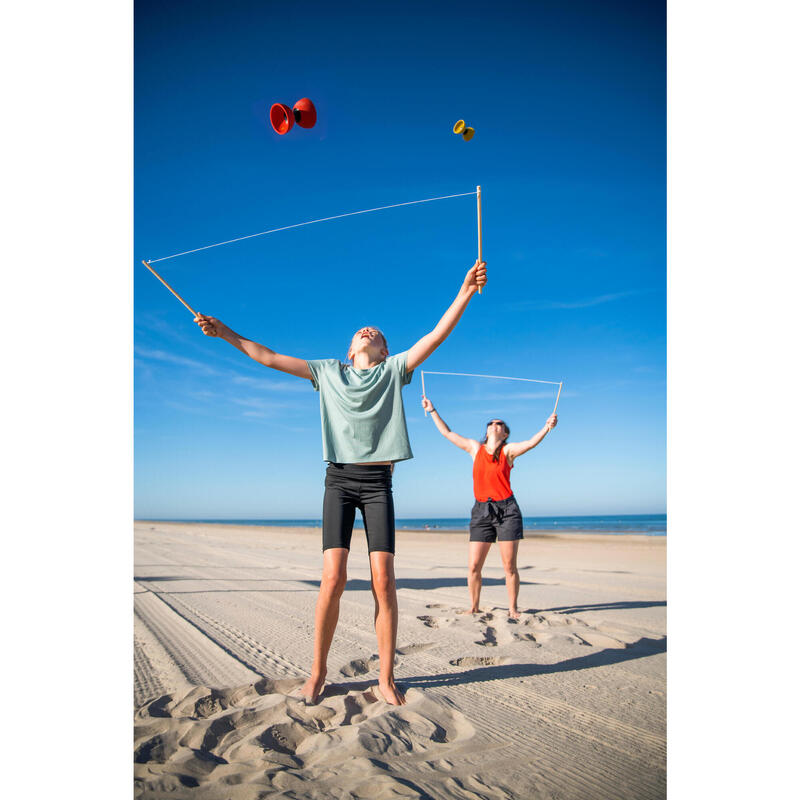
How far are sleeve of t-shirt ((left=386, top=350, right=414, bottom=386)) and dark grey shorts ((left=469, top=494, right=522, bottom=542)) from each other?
2091 millimetres

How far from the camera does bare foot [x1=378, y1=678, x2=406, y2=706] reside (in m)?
2.31

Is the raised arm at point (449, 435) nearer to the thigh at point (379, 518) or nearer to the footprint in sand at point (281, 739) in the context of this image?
the thigh at point (379, 518)

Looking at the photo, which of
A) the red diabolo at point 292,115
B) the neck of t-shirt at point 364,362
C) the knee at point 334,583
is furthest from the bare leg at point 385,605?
the red diabolo at point 292,115

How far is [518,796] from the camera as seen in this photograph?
1.67 m

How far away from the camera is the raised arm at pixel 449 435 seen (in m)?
4.57

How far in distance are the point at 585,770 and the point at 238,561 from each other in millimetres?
7989

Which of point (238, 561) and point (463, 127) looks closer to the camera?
point (463, 127)

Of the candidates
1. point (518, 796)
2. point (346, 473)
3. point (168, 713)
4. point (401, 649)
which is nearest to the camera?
point (518, 796)

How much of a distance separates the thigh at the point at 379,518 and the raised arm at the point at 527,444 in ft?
7.25

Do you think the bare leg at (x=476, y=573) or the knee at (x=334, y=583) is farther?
the bare leg at (x=476, y=573)

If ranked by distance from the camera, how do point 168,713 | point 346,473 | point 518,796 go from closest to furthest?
1. point 518,796
2. point 168,713
3. point 346,473
